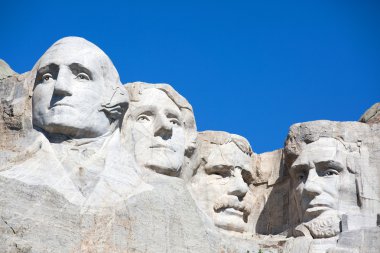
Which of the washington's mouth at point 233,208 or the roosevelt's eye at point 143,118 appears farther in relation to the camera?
the washington's mouth at point 233,208

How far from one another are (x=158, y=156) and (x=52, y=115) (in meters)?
1.69

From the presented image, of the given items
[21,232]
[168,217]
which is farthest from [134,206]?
[21,232]

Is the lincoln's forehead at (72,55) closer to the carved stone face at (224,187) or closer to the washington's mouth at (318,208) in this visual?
the carved stone face at (224,187)

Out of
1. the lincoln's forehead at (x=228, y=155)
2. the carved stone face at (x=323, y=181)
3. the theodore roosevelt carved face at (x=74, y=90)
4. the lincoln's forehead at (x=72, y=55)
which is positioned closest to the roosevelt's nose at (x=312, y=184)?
the carved stone face at (x=323, y=181)

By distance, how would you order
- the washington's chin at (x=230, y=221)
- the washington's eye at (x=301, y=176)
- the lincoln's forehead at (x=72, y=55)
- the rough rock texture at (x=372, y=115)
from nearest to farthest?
the lincoln's forehead at (x=72, y=55) < the washington's chin at (x=230, y=221) < the washington's eye at (x=301, y=176) < the rough rock texture at (x=372, y=115)

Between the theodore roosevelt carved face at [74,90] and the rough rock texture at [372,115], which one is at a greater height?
the rough rock texture at [372,115]

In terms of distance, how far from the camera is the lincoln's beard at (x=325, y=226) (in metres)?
16.8

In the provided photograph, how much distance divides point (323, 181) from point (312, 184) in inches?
6.2

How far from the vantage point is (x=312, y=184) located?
678 inches

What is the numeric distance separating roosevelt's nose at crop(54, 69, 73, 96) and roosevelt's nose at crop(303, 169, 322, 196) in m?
3.54

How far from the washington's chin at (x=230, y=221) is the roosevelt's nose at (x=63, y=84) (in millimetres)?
2867

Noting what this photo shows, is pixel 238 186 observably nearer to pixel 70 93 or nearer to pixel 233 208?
pixel 233 208

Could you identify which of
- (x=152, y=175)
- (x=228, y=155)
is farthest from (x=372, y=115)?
(x=152, y=175)

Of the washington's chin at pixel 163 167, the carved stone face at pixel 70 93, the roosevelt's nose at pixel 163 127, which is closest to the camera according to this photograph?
the carved stone face at pixel 70 93
